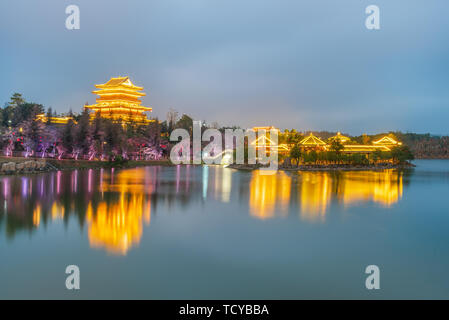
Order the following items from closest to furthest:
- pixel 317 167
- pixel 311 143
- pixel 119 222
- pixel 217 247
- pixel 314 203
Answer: pixel 217 247
pixel 119 222
pixel 314 203
pixel 317 167
pixel 311 143

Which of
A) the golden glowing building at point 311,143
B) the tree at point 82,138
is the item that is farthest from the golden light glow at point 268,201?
the golden glowing building at point 311,143

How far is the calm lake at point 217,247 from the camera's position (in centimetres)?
650

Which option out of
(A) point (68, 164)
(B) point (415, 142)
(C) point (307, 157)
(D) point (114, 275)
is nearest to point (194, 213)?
(D) point (114, 275)

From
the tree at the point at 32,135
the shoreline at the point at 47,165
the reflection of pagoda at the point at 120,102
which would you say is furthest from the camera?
the reflection of pagoda at the point at 120,102

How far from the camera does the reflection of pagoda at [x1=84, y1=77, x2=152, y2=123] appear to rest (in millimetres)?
53719

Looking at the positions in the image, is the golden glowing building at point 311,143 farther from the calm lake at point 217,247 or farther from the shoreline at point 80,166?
the calm lake at point 217,247

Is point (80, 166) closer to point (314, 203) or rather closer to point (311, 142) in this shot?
point (314, 203)

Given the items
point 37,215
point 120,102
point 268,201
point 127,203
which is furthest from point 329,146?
point 37,215

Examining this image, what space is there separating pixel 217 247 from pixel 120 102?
5057cm

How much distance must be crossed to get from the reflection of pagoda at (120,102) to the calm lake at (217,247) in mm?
38912

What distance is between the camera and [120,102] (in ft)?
181

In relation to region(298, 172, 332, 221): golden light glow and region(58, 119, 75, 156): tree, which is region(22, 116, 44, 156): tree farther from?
region(298, 172, 332, 221): golden light glow

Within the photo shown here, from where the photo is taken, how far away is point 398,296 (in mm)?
6348

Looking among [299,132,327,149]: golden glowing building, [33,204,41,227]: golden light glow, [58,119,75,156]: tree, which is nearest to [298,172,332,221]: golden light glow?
[33,204,41,227]: golden light glow
